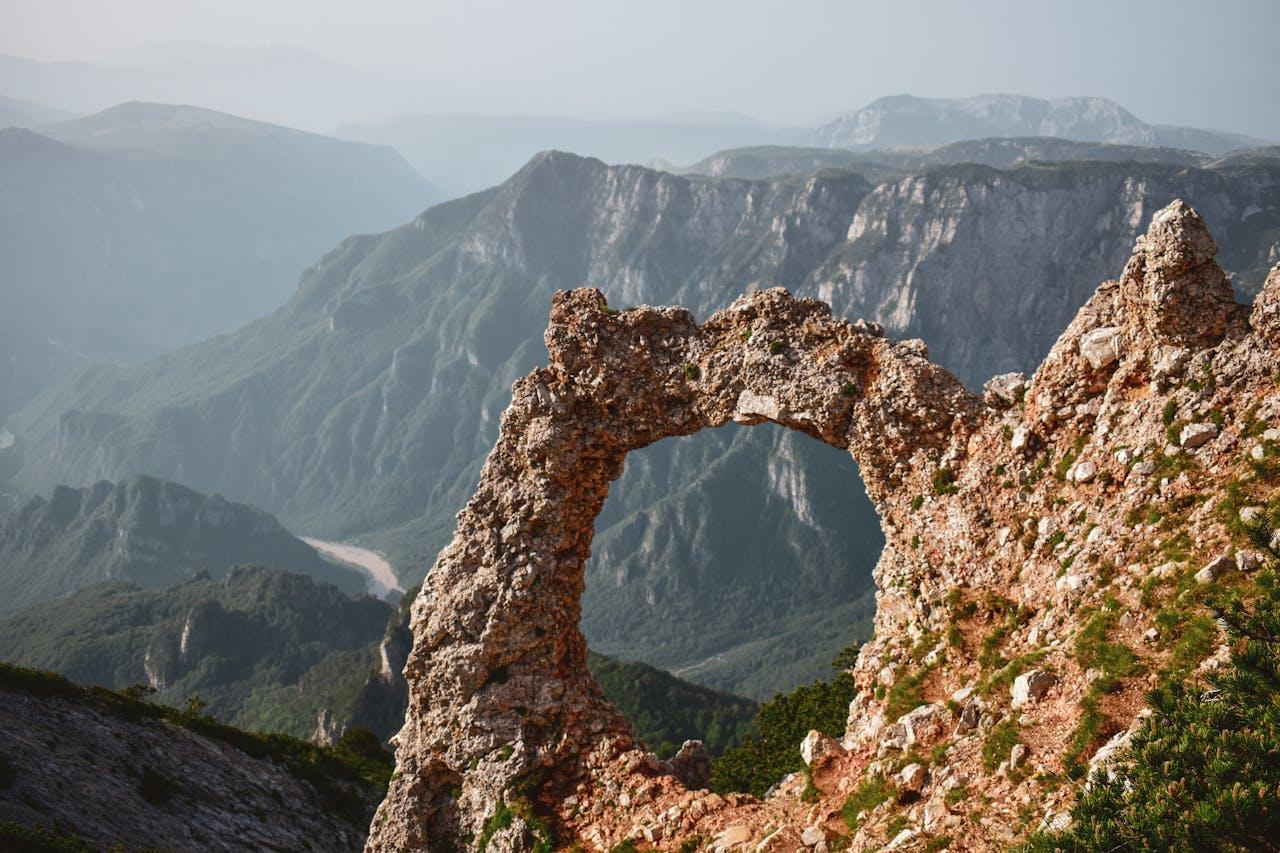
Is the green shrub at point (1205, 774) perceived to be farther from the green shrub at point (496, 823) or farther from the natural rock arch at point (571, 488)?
the green shrub at point (496, 823)

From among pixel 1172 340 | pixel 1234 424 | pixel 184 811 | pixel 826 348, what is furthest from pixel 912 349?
pixel 184 811

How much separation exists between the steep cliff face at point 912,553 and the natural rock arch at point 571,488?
0.22ft

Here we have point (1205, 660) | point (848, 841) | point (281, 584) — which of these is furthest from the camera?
point (281, 584)

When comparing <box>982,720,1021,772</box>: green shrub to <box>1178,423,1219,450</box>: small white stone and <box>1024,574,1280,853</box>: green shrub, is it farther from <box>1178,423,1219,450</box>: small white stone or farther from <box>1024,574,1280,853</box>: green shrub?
<box>1178,423,1219,450</box>: small white stone

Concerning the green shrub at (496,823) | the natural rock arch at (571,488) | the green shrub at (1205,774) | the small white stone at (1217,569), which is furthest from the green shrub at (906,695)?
the green shrub at (496,823)

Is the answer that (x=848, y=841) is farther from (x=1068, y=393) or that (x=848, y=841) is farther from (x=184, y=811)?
(x=184, y=811)

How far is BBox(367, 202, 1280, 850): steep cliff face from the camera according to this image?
15.5 meters

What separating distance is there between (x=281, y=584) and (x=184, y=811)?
174m

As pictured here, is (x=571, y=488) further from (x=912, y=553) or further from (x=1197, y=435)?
(x=1197, y=435)

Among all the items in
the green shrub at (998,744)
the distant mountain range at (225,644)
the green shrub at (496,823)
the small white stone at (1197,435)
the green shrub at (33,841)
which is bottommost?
the distant mountain range at (225,644)

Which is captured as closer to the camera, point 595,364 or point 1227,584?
point 1227,584

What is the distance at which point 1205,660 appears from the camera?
13742 millimetres

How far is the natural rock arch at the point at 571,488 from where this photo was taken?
72.7ft

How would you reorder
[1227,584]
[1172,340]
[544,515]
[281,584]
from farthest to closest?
[281,584] → [544,515] → [1172,340] → [1227,584]
